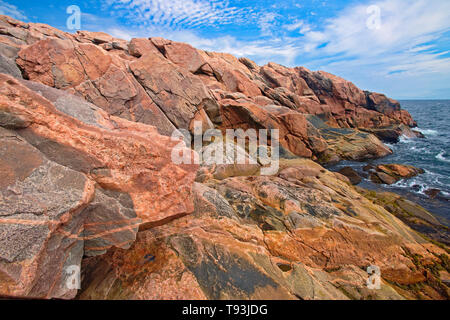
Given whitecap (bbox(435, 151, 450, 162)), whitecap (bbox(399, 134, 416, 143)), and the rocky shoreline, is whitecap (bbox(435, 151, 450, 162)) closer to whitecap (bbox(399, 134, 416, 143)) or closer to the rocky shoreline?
whitecap (bbox(399, 134, 416, 143))

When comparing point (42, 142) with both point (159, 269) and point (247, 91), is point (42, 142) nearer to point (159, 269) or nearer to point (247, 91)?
point (159, 269)

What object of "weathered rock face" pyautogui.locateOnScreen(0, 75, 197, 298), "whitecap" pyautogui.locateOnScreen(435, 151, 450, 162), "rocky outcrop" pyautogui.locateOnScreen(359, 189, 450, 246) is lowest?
"rocky outcrop" pyautogui.locateOnScreen(359, 189, 450, 246)

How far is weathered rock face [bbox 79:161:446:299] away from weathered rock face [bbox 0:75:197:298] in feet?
2.11

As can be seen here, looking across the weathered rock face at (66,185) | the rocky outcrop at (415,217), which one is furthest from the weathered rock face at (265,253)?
the rocky outcrop at (415,217)

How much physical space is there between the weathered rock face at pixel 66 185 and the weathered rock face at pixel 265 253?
2.11 feet

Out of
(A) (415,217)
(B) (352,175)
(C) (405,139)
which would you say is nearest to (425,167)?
(B) (352,175)

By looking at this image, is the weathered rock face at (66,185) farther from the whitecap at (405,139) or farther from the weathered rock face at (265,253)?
the whitecap at (405,139)

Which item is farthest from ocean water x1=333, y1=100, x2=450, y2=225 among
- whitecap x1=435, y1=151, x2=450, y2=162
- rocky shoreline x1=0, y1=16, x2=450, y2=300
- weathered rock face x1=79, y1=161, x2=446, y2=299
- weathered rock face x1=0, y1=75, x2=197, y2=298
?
weathered rock face x1=0, y1=75, x2=197, y2=298

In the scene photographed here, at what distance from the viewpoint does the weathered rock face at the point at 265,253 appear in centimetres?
482

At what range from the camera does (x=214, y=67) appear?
27844mm

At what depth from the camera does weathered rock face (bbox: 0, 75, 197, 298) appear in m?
3.71

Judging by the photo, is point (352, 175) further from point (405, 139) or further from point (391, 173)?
point (405, 139)
